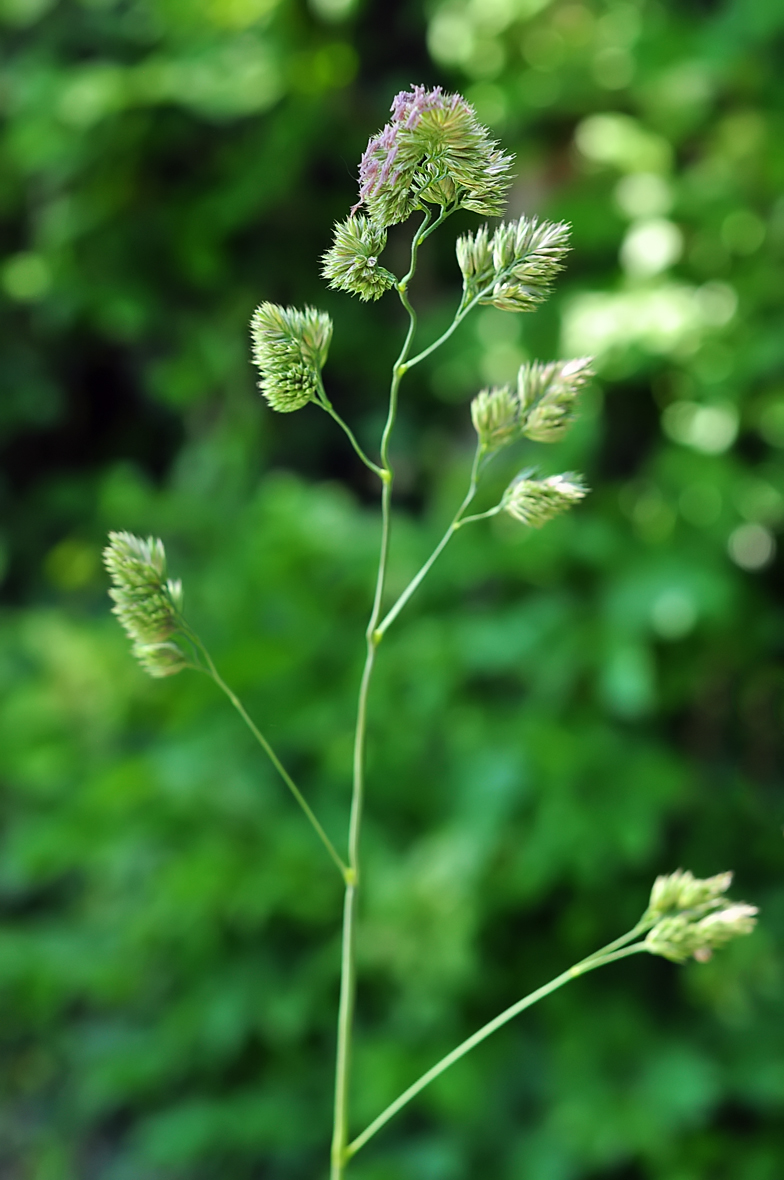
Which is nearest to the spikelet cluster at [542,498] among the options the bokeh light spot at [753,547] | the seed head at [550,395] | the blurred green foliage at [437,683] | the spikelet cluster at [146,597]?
the seed head at [550,395]

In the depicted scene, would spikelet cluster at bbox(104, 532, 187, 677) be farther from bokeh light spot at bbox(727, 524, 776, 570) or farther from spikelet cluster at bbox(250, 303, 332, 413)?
bokeh light spot at bbox(727, 524, 776, 570)

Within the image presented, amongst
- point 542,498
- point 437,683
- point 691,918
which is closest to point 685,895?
point 691,918

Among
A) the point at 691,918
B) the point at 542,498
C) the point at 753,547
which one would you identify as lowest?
the point at 753,547

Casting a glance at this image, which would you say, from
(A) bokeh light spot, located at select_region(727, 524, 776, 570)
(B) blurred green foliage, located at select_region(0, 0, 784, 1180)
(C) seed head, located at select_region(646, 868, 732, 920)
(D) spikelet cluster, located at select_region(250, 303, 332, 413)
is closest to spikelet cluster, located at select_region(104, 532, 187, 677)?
(D) spikelet cluster, located at select_region(250, 303, 332, 413)

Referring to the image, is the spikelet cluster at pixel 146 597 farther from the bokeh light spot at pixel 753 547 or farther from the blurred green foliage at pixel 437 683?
the bokeh light spot at pixel 753 547

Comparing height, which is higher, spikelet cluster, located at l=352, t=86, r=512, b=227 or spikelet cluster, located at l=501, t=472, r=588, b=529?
spikelet cluster, located at l=352, t=86, r=512, b=227

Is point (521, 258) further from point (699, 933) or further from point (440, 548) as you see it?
point (699, 933)
